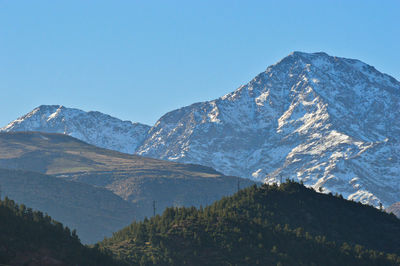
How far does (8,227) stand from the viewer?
136 m

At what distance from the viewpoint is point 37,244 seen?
135 meters

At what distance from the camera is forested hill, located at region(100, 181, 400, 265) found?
529 ft

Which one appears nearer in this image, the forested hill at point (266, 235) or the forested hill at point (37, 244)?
the forested hill at point (37, 244)

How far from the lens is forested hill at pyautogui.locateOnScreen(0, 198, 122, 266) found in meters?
126

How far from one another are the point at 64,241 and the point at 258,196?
214 ft

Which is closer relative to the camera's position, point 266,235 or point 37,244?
point 37,244

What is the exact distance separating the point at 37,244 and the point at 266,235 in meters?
52.8

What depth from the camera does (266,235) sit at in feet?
557

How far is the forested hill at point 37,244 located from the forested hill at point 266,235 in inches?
735

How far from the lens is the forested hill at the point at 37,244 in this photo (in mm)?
125875

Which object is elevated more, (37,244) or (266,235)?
(266,235)

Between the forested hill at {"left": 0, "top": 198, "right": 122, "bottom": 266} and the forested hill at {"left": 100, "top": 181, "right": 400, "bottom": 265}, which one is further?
the forested hill at {"left": 100, "top": 181, "right": 400, "bottom": 265}

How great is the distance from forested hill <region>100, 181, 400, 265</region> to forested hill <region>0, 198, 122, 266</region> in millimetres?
18666

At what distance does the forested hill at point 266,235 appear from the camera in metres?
161
